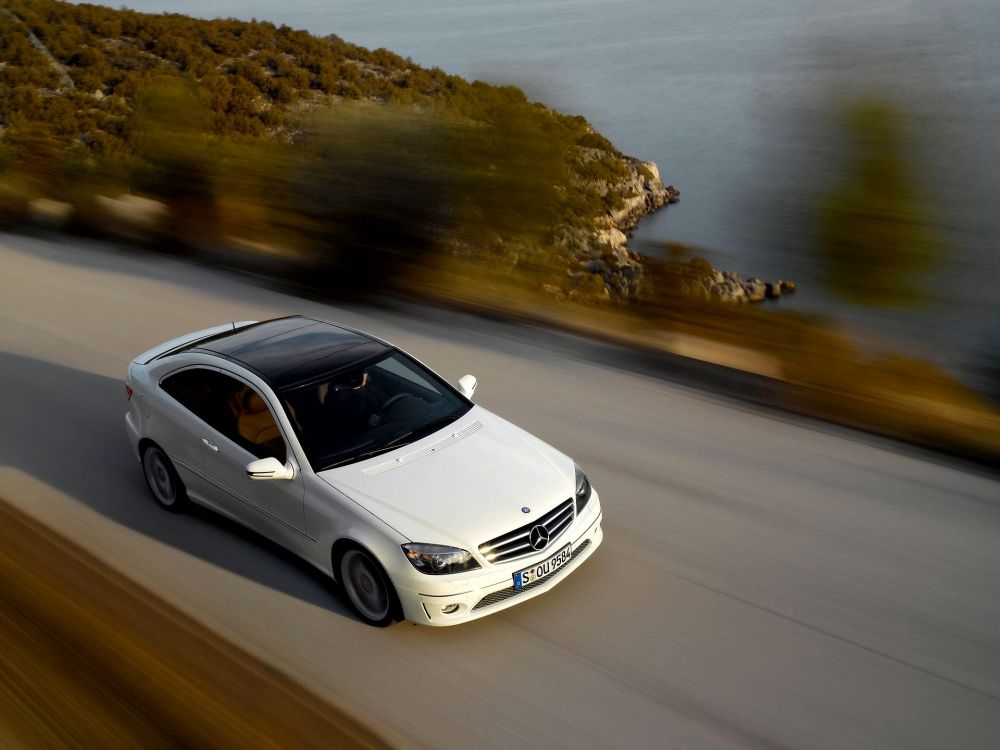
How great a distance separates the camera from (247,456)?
611cm

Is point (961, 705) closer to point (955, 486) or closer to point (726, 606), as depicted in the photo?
point (726, 606)

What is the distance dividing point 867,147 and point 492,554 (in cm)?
743

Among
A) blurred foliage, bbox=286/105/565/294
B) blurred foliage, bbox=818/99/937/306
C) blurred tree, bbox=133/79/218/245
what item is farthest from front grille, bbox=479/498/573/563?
blurred tree, bbox=133/79/218/245

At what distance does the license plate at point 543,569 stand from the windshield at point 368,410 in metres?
1.12

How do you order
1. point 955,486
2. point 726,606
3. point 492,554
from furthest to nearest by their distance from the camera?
point 955,486 → point 726,606 → point 492,554

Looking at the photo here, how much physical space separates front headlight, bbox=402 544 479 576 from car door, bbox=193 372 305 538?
844 mm

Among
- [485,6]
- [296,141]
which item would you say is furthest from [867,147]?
[485,6]

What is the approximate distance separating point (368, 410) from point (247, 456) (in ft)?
2.49

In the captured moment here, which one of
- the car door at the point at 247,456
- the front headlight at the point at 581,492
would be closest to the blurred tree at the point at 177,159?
the car door at the point at 247,456

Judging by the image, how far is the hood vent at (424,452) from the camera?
5.79 metres

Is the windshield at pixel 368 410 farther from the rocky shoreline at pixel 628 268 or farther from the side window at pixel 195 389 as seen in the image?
the rocky shoreline at pixel 628 268

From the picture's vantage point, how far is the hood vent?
5.79 meters

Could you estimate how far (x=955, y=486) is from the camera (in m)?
7.20

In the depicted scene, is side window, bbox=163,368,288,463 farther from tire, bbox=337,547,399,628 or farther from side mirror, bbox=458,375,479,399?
side mirror, bbox=458,375,479,399
